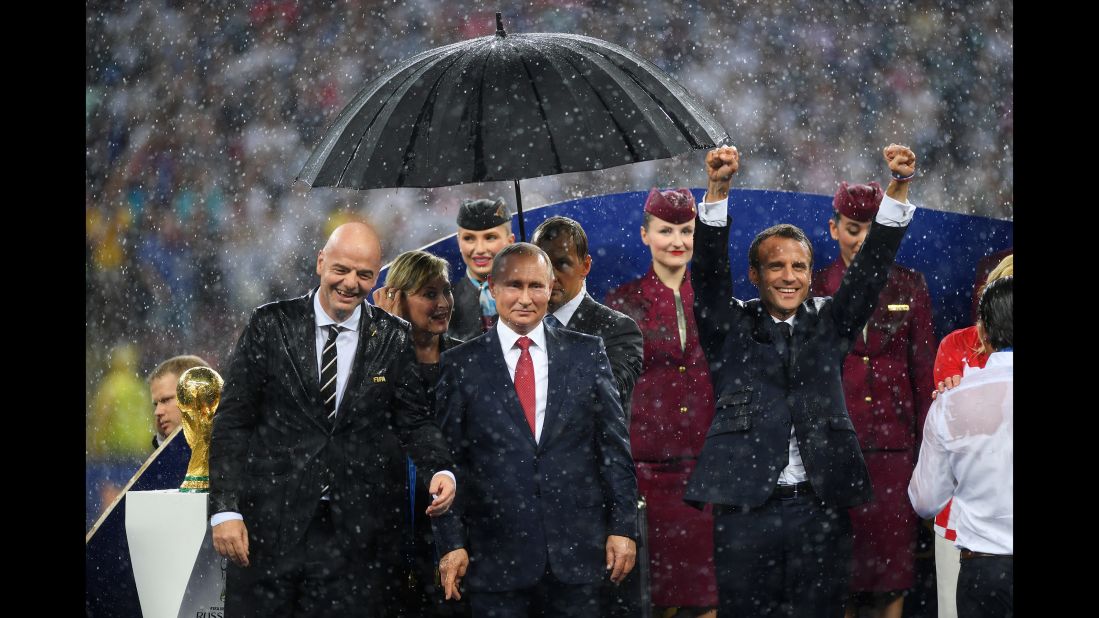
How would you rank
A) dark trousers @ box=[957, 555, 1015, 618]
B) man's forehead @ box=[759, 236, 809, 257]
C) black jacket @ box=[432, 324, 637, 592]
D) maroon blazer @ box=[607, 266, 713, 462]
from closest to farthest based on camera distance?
dark trousers @ box=[957, 555, 1015, 618] < black jacket @ box=[432, 324, 637, 592] < man's forehead @ box=[759, 236, 809, 257] < maroon blazer @ box=[607, 266, 713, 462]

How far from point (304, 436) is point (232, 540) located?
1.40 feet

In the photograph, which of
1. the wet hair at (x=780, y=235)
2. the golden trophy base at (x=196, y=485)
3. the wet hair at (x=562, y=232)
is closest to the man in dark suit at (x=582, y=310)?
the wet hair at (x=562, y=232)

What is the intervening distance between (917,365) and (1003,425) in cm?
124

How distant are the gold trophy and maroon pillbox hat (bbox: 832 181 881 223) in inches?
102

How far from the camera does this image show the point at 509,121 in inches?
187

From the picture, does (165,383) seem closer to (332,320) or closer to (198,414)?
(198,414)

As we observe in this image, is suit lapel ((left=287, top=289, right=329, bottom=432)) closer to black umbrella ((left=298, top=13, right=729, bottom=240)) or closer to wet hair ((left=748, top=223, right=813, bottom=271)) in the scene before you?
black umbrella ((left=298, top=13, right=729, bottom=240))

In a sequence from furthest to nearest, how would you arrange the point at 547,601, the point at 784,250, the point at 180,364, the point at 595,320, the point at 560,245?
the point at 180,364, the point at 560,245, the point at 595,320, the point at 784,250, the point at 547,601

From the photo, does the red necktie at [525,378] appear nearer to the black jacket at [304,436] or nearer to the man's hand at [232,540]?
the black jacket at [304,436]

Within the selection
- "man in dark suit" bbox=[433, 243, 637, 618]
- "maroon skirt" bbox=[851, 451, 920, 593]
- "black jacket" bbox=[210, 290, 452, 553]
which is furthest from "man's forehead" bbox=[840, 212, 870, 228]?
"black jacket" bbox=[210, 290, 452, 553]

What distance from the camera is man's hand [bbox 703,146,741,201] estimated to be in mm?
4805

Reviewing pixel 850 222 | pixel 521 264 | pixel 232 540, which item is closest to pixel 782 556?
pixel 521 264

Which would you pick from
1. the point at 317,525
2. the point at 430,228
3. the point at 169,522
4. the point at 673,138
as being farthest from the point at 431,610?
the point at 673,138

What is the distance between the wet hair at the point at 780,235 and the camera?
521 cm
